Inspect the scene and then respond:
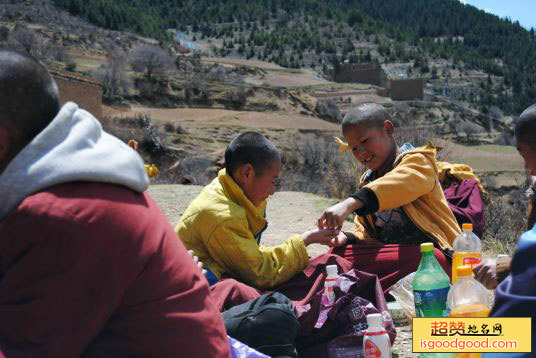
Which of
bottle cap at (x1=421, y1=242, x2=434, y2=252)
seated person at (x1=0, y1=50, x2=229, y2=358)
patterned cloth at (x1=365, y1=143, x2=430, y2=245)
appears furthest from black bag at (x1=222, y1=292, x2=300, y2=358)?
patterned cloth at (x1=365, y1=143, x2=430, y2=245)

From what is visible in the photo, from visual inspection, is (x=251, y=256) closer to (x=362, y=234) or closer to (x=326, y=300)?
(x=326, y=300)

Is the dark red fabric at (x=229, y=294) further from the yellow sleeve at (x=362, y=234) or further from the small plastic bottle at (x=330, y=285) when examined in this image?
the yellow sleeve at (x=362, y=234)

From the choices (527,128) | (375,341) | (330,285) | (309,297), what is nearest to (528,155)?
(527,128)

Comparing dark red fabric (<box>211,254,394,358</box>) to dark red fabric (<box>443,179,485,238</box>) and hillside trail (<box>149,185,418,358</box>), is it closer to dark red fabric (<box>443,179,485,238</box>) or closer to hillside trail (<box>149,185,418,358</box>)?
dark red fabric (<box>443,179,485,238</box>)

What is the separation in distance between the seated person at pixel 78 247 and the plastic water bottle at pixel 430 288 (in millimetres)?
1355

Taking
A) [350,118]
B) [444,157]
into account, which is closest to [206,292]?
[350,118]

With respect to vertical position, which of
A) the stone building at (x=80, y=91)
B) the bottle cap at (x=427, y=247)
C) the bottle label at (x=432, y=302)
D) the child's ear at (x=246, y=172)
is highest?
the child's ear at (x=246, y=172)

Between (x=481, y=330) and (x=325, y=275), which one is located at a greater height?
(x=481, y=330)

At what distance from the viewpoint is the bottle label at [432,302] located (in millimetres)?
3000

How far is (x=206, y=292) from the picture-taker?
2045mm

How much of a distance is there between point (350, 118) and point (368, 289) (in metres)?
1.17

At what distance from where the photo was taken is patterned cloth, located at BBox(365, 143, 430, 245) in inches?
163

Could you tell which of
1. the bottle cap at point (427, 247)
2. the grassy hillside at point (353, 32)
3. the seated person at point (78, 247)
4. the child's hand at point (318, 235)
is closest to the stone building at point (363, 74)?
the grassy hillside at point (353, 32)

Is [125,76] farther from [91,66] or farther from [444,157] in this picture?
[444,157]
